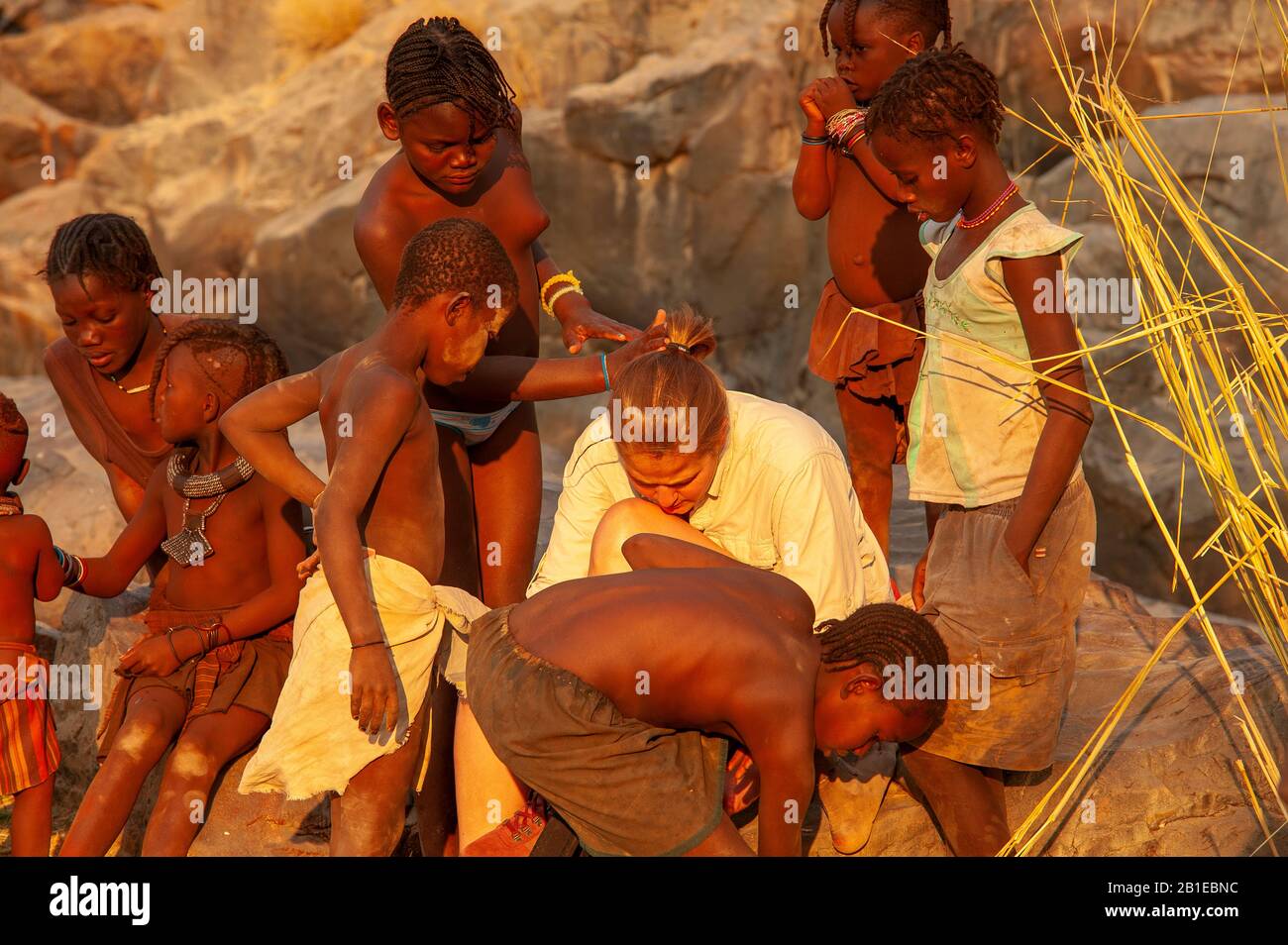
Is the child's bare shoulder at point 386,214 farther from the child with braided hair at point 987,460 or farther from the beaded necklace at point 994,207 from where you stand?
the beaded necklace at point 994,207

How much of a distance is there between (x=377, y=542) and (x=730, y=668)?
0.89 meters

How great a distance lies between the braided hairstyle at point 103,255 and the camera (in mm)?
4320

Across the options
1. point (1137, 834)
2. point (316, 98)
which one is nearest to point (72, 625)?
point (1137, 834)

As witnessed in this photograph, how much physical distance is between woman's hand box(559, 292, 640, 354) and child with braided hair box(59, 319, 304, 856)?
0.79m

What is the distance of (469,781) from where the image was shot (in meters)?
3.48

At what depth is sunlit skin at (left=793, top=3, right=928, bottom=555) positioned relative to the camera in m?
4.13

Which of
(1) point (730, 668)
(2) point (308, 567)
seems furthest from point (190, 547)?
(1) point (730, 668)

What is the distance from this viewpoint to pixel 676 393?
326cm

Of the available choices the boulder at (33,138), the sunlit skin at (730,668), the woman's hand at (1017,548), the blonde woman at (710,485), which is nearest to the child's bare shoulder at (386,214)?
the blonde woman at (710,485)

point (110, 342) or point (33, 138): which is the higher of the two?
Answer: point (33, 138)

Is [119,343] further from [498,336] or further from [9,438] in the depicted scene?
[498,336]

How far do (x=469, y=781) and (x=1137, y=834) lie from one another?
1623 mm

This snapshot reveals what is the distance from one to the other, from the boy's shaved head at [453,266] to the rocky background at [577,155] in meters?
3.33

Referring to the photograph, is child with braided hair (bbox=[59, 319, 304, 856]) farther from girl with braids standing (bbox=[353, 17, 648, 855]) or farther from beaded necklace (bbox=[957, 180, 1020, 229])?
beaded necklace (bbox=[957, 180, 1020, 229])
